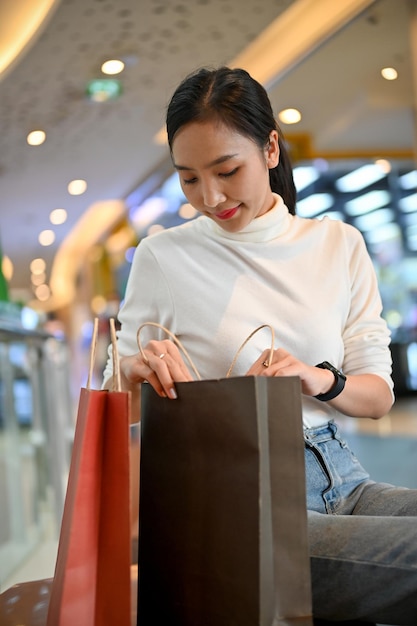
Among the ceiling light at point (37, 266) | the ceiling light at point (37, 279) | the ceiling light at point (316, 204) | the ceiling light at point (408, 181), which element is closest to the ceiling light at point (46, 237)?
the ceiling light at point (37, 266)

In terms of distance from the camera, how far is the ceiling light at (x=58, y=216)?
6387 millimetres

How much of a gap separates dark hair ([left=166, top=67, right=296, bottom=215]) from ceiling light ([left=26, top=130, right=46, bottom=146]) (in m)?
3.56

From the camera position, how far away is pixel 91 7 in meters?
3.63

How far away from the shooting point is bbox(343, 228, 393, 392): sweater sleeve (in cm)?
142

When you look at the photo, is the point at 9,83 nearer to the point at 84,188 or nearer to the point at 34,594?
the point at 84,188

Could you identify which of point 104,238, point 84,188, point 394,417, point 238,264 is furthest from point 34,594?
point 104,238

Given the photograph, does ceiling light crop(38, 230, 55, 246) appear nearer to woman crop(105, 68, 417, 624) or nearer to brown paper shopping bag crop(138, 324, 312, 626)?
woman crop(105, 68, 417, 624)

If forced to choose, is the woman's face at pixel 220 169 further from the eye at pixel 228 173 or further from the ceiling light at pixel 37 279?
the ceiling light at pixel 37 279

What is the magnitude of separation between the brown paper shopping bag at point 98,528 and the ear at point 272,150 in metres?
0.56

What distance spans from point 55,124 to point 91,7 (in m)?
1.13

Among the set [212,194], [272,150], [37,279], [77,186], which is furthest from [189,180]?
[37,279]

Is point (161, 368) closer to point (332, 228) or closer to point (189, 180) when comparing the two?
point (189, 180)

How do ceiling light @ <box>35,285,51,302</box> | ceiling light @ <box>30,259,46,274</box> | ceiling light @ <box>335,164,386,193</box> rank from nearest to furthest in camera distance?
ceiling light @ <box>335,164,386,193</box> → ceiling light @ <box>30,259,46,274</box> → ceiling light @ <box>35,285,51,302</box>

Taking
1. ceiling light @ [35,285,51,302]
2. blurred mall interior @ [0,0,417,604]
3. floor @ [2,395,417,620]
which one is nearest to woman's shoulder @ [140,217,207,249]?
blurred mall interior @ [0,0,417,604]
